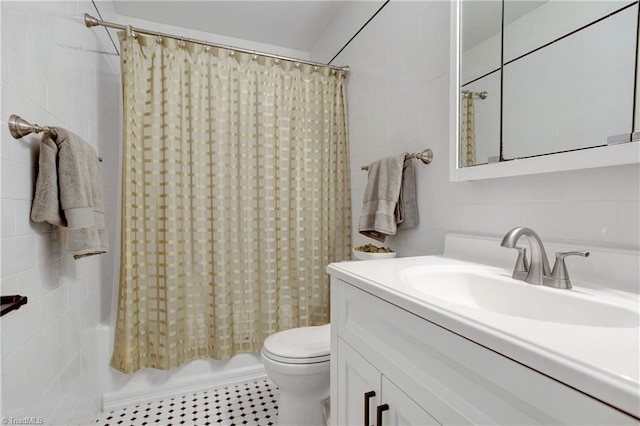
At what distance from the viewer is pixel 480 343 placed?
49 centimetres

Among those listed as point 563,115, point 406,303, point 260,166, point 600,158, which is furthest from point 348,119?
point 406,303

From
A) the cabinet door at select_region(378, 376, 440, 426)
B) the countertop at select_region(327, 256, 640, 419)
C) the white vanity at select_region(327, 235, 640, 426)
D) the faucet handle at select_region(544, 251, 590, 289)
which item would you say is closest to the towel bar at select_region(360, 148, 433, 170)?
the white vanity at select_region(327, 235, 640, 426)

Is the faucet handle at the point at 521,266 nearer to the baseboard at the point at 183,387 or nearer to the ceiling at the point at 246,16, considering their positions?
the baseboard at the point at 183,387

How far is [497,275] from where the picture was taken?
0.89 m

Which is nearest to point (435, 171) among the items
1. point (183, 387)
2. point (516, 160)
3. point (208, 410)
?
point (516, 160)

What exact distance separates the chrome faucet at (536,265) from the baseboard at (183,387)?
165 centimetres

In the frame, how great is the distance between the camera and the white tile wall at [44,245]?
2.81ft

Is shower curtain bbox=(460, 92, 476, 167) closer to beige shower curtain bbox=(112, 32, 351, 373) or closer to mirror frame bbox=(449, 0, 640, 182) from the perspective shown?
mirror frame bbox=(449, 0, 640, 182)

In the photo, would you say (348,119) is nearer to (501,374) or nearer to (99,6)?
(99,6)

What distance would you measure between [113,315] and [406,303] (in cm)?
177

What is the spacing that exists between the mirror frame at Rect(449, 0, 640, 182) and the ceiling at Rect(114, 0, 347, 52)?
3.94 feet

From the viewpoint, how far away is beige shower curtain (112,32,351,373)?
64.1 inches

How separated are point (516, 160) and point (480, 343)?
696 mm

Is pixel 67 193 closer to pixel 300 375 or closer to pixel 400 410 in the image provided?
pixel 300 375
